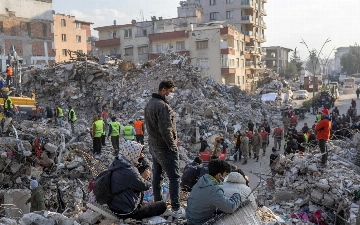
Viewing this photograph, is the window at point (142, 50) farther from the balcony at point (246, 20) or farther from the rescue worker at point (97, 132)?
the rescue worker at point (97, 132)

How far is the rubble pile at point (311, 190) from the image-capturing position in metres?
7.30

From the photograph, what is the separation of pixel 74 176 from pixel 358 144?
939 cm

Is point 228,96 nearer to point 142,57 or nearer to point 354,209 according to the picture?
point 142,57

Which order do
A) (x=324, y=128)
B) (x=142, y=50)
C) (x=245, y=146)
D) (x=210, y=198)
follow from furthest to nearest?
(x=142, y=50) < (x=245, y=146) < (x=324, y=128) < (x=210, y=198)

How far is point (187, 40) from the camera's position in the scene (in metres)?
38.9

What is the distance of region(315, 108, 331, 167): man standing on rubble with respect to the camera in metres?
8.79

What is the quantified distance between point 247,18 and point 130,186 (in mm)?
48810

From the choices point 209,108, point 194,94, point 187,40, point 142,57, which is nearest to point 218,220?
point 209,108

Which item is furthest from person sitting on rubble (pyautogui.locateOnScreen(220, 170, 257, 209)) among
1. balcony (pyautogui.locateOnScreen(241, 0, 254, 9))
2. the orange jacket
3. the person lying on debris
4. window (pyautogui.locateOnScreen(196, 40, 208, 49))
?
balcony (pyautogui.locateOnScreen(241, 0, 254, 9))

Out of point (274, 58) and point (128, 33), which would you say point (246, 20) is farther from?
point (274, 58)

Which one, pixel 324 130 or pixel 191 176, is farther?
pixel 324 130

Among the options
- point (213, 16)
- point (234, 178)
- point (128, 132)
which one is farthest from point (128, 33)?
point (234, 178)

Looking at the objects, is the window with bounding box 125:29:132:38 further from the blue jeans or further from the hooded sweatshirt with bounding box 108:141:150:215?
the hooded sweatshirt with bounding box 108:141:150:215

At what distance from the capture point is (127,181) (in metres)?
4.08
